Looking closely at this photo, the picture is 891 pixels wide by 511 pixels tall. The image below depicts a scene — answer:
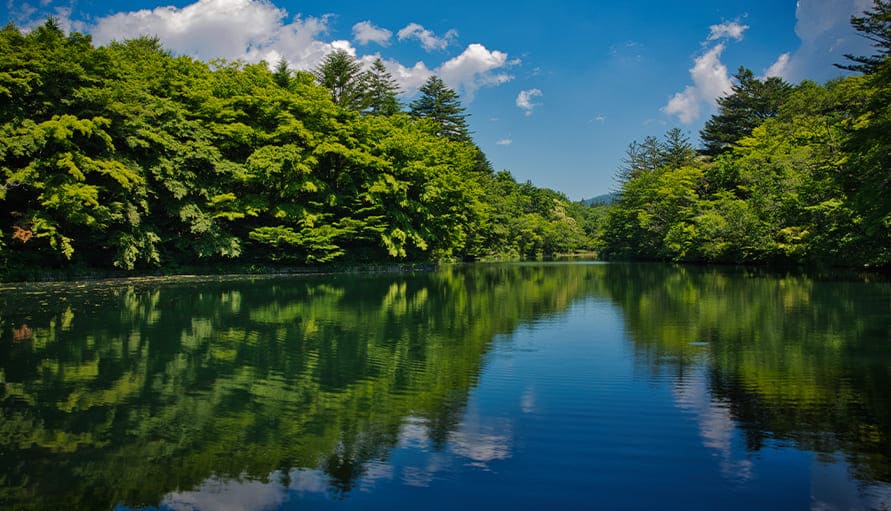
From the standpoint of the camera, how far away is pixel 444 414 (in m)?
6.44

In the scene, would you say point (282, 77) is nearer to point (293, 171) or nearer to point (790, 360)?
point (293, 171)

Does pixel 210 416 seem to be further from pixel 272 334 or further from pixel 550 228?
pixel 550 228

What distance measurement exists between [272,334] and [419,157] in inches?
1329

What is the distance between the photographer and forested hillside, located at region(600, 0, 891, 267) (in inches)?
754

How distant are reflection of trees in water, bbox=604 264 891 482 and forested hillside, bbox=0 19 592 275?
71.6 ft

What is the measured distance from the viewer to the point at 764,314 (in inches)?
583

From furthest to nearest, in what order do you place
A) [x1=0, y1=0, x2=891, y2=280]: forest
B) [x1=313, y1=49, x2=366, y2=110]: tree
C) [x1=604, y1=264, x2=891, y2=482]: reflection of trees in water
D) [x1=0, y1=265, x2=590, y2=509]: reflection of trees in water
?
[x1=313, y1=49, x2=366, y2=110]: tree → [x1=0, y1=0, x2=891, y2=280]: forest → [x1=604, y1=264, x2=891, y2=482]: reflection of trees in water → [x1=0, y1=265, x2=590, y2=509]: reflection of trees in water

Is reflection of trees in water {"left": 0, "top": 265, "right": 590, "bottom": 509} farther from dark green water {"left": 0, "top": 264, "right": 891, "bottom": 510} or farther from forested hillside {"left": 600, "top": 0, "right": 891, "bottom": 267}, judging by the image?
forested hillside {"left": 600, "top": 0, "right": 891, "bottom": 267}

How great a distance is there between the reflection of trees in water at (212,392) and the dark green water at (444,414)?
0.11 ft

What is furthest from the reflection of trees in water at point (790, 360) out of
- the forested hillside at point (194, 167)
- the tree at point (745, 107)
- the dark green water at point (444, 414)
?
the tree at point (745, 107)

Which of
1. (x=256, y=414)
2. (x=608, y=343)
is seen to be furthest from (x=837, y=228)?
(x=256, y=414)

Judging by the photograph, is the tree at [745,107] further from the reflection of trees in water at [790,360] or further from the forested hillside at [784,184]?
the reflection of trees in water at [790,360]

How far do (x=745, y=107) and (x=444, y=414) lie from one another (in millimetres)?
59818

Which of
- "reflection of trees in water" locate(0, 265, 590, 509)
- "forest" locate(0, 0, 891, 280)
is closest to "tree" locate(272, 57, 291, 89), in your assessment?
"forest" locate(0, 0, 891, 280)
